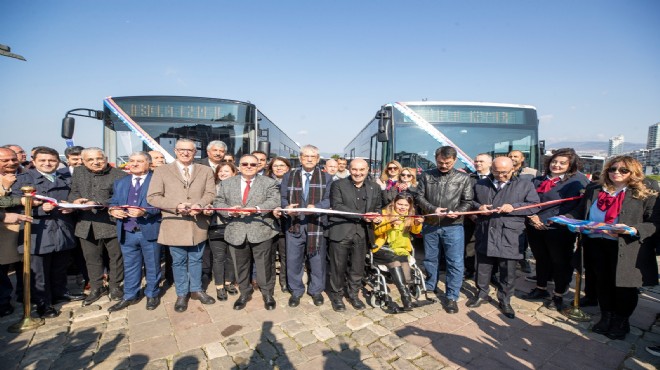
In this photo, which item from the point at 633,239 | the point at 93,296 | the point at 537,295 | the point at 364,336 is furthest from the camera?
the point at 537,295

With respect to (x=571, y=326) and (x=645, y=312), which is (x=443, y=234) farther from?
(x=645, y=312)

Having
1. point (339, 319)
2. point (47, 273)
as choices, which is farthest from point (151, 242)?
point (339, 319)

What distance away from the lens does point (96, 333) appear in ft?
11.1

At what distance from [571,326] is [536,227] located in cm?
127

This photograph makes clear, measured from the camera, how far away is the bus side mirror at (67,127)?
21.5ft

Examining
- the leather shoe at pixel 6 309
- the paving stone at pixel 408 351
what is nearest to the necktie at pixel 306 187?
the paving stone at pixel 408 351

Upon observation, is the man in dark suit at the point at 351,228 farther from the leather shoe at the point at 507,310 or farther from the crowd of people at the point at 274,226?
the leather shoe at the point at 507,310

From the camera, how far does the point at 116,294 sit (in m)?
4.30

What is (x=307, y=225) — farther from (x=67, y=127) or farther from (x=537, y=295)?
(x=67, y=127)

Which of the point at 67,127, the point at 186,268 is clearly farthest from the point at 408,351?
the point at 67,127

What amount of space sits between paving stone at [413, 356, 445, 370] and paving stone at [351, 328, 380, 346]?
52 centimetres

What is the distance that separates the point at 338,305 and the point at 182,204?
7.91 ft

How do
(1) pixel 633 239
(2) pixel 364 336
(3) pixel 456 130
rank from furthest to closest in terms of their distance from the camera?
(3) pixel 456 130 → (2) pixel 364 336 → (1) pixel 633 239

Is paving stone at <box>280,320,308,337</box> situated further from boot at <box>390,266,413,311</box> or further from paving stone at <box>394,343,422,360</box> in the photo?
boot at <box>390,266,413,311</box>
